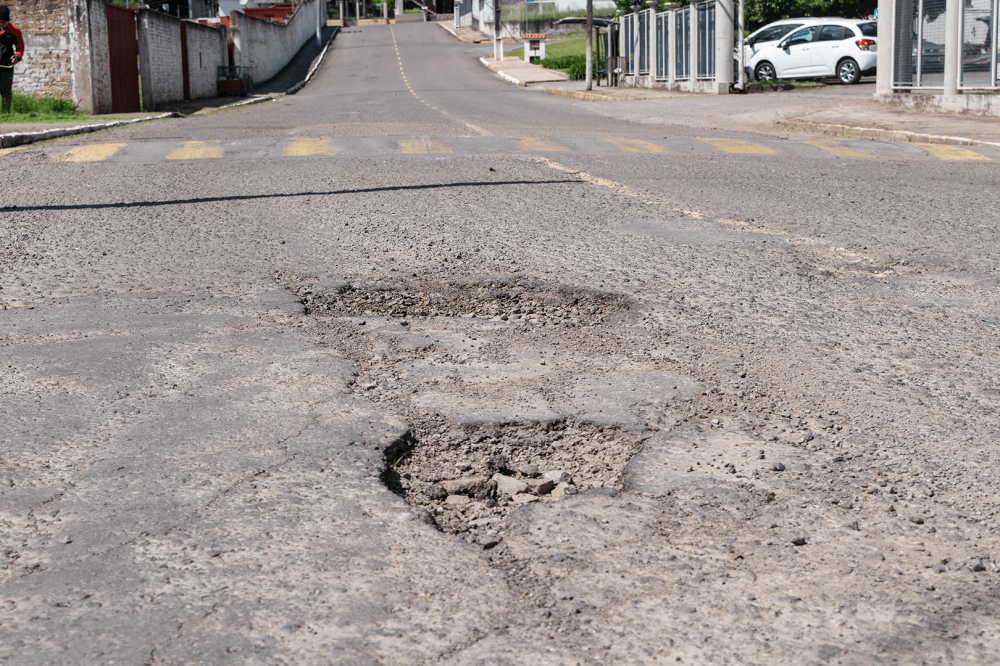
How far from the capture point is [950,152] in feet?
40.5

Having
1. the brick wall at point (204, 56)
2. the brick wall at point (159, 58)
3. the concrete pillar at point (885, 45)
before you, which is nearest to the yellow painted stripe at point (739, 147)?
the concrete pillar at point (885, 45)

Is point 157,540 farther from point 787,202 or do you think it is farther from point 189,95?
point 189,95

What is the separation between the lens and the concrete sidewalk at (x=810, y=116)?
1445cm

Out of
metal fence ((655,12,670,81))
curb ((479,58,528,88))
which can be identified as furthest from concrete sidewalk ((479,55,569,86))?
metal fence ((655,12,670,81))

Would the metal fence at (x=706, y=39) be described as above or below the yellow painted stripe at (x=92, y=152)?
above

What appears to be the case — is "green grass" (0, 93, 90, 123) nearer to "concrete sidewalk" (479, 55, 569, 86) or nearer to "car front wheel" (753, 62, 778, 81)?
"car front wheel" (753, 62, 778, 81)

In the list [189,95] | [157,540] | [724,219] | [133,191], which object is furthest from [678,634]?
[189,95]

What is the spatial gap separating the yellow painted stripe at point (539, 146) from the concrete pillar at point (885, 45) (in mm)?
9005

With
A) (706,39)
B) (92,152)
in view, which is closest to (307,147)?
(92,152)

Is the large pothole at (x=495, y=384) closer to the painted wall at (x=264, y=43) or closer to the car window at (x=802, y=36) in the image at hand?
the car window at (x=802, y=36)

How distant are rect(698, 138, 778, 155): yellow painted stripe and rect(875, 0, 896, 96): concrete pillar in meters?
6.74

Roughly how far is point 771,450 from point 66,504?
1.99m

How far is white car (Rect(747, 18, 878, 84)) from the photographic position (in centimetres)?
2530

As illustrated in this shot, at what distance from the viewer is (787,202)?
7.99 metres
